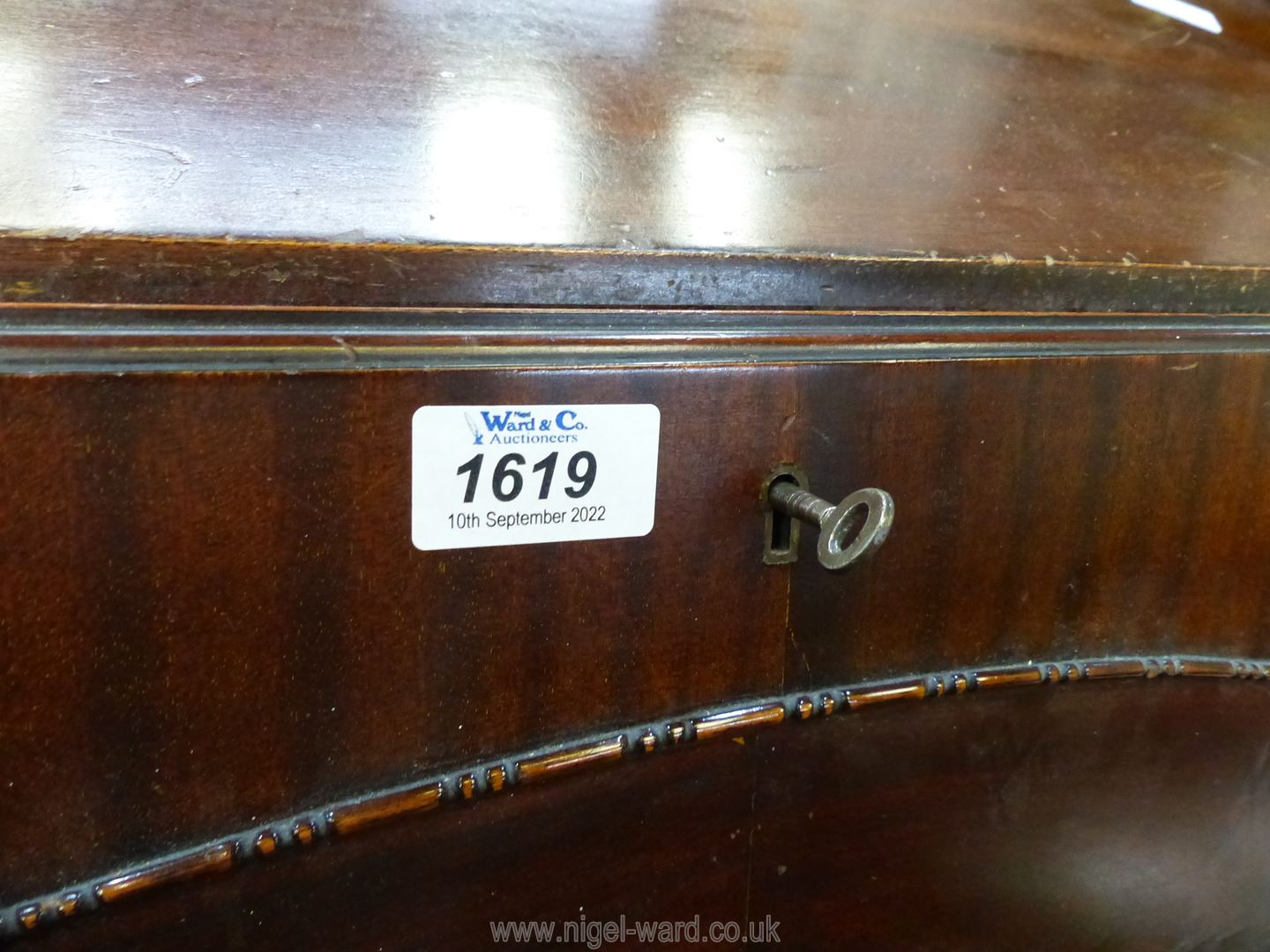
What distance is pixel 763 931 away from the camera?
49 centimetres

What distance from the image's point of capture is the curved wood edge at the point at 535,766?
34 centimetres

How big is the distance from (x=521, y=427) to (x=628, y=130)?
0.18m

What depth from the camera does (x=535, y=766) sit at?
1.32 ft

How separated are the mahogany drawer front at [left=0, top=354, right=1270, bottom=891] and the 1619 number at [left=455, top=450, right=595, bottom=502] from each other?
1.0 inches

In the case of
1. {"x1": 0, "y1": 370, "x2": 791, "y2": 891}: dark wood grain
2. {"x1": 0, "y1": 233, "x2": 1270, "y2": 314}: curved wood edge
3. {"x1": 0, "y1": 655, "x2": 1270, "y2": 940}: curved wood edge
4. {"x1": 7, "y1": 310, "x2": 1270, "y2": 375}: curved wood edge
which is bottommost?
{"x1": 0, "y1": 655, "x2": 1270, "y2": 940}: curved wood edge

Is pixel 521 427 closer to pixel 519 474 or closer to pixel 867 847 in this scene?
pixel 519 474

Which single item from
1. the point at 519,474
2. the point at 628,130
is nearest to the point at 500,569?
the point at 519,474

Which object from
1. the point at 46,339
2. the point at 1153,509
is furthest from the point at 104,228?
the point at 1153,509

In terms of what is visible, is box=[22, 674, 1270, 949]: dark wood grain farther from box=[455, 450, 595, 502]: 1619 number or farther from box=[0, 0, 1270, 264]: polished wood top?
box=[0, 0, 1270, 264]: polished wood top

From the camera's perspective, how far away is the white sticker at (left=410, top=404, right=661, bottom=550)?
36cm

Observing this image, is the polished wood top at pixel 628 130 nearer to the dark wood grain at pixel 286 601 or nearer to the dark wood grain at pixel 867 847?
the dark wood grain at pixel 286 601

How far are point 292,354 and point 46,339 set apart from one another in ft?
0.25

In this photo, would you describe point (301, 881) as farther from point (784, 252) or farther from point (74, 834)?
point (784, 252)

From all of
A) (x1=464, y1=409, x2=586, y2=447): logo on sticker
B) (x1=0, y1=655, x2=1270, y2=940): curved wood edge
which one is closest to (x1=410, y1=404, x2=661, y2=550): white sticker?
(x1=464, y1=409, x2=586, y2=447): logo on sticker
